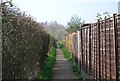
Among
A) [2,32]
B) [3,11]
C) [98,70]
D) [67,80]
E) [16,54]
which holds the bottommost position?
[67,80]

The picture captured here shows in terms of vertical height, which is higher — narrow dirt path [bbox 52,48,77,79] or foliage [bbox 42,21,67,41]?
foliage [bbox 42,21,67,41]

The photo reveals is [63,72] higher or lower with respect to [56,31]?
lower

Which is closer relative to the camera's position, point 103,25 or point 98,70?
point 103,25

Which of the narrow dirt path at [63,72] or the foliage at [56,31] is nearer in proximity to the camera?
the narrow dirt path at [63,72]

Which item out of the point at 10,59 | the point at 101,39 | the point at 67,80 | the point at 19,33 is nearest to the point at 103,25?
the point at 101,39

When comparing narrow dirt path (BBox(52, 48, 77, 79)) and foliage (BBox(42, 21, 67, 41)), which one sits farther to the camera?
foliage (BBox(42, 21, 67, 41))

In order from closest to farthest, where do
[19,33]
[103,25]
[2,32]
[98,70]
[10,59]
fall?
[2,32] < [10,59] < [19,33] < [103,25] < [98,70]

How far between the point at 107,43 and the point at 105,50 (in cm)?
28

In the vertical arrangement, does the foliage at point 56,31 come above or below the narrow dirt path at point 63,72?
above

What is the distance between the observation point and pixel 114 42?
5.65 m

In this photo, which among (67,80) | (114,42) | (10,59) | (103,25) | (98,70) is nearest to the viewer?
(10,59)

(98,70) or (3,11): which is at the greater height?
(3,11)

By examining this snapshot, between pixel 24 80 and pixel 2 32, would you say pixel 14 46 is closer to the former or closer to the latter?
pixel 2 32

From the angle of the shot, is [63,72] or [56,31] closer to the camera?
[63,72]
